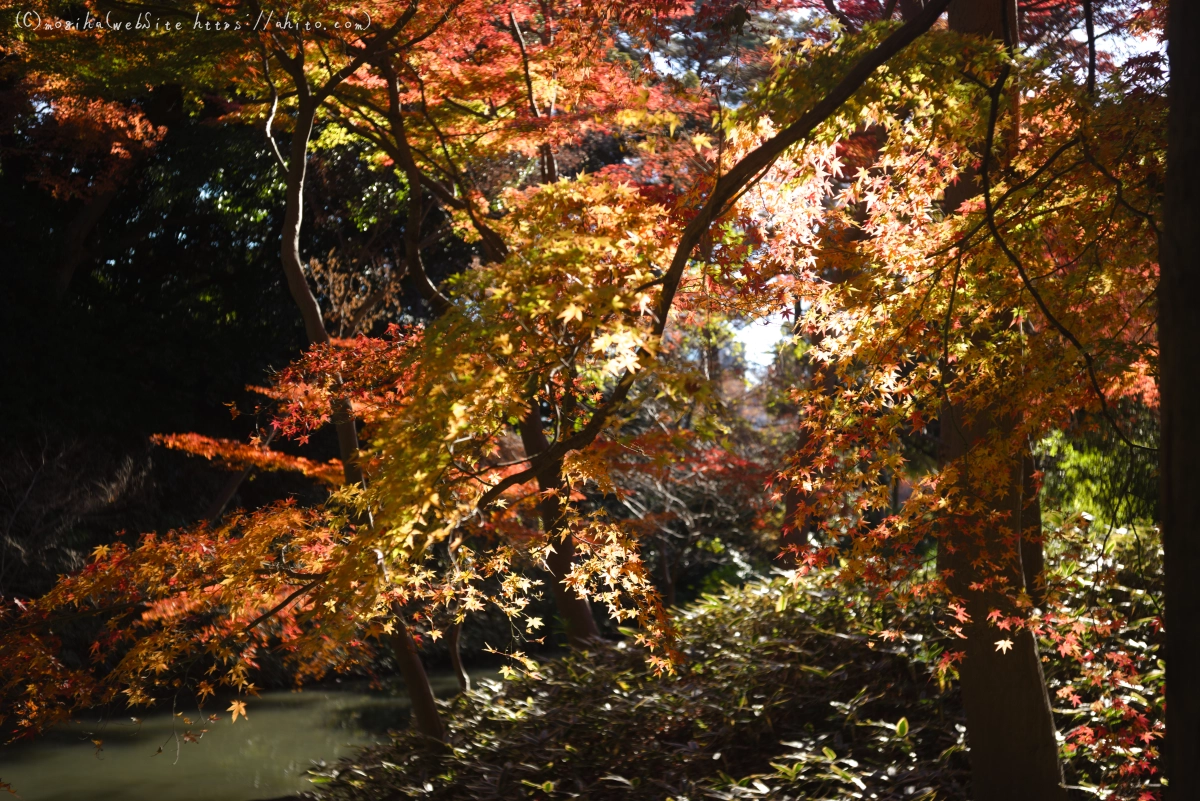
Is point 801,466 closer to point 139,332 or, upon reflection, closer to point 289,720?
point 289,720

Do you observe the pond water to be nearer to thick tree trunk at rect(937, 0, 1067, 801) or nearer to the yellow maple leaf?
thick tree trunk at rect(937, 0, 1067, 801)

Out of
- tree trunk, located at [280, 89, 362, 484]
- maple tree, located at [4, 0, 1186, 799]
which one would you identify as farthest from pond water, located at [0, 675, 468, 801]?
maple tree, located at [4, 0, 1186, 799]

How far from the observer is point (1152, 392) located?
17.4ft

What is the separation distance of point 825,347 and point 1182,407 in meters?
2.09

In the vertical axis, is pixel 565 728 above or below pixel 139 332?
below

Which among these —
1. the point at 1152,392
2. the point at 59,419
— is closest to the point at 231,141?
the point at 59,419

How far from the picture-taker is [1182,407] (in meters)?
2.21

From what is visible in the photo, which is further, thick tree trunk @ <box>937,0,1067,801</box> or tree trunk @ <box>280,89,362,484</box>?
tree trunk @ <box>280,89,362,484</box>

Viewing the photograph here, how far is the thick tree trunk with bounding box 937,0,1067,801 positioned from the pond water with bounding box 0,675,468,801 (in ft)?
16.1

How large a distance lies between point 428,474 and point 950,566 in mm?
2586

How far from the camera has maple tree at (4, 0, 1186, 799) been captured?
296 centimetres

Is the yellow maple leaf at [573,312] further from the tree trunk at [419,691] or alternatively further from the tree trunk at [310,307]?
the tree trunk at [419,691]

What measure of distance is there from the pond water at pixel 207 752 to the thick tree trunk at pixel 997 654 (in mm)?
4901

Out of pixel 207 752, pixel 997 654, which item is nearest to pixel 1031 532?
pixel 997 654
